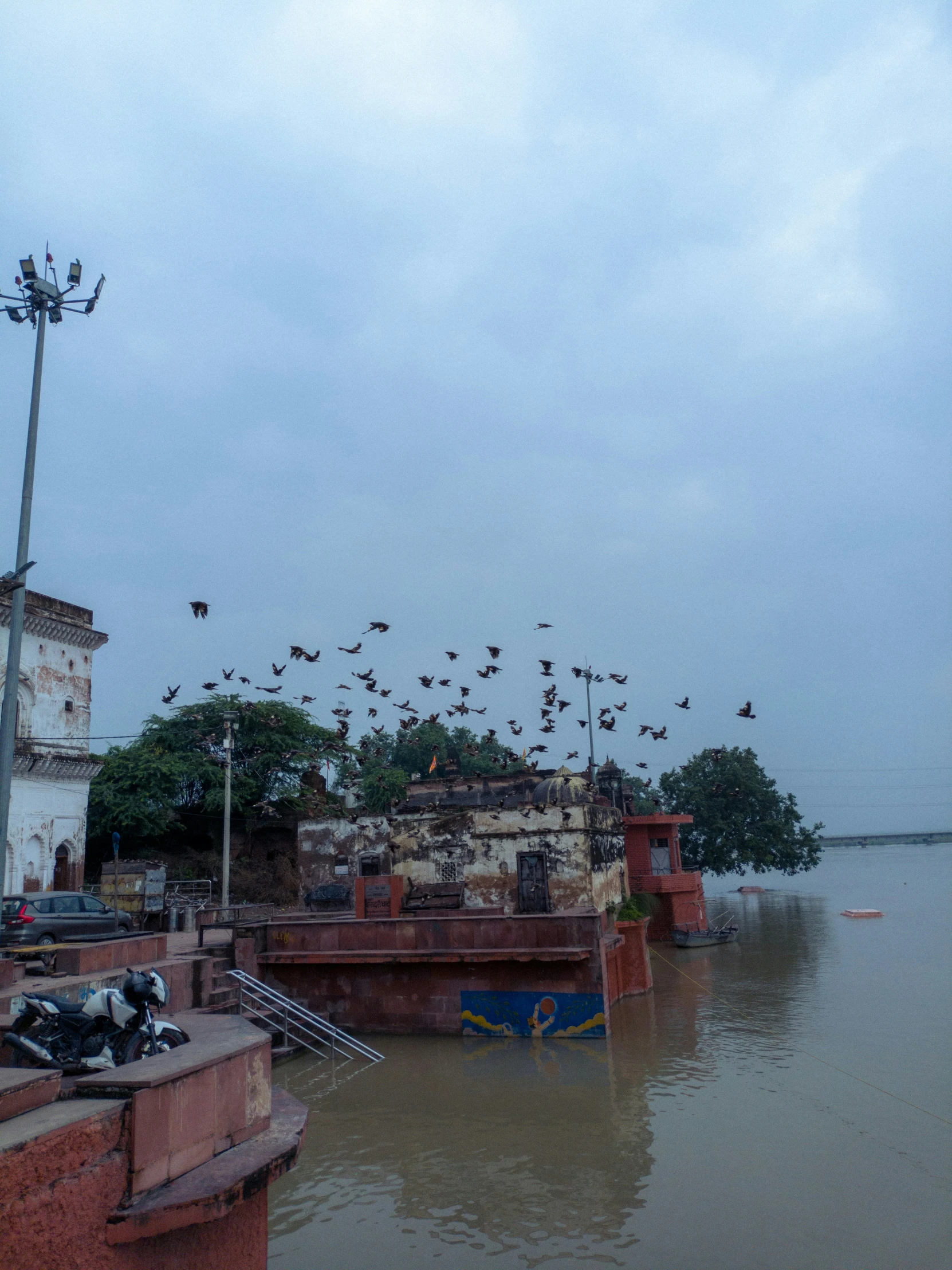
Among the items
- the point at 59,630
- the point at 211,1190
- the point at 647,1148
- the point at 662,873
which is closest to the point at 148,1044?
the point at 211,1190

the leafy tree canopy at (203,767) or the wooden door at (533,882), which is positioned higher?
the leafy tree canopy at (203,767)

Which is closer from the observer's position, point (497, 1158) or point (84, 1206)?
point (84, 1206)

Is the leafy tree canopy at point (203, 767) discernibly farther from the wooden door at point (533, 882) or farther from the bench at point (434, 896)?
the wooden door at point (533, 882)

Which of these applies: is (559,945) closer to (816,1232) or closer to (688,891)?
(816,1232)

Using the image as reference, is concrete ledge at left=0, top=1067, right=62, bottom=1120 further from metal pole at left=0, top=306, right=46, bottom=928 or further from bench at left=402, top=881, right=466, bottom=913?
bench at left=402, top=881, right=466, bottom=913

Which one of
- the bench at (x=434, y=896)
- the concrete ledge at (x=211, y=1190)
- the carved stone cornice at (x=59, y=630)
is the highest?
the carved stone cornice at (x=59, y=630)

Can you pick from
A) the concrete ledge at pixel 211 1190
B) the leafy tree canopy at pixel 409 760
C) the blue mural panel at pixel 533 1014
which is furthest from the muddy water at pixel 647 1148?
the leafy tree canopy at pixel 409 760

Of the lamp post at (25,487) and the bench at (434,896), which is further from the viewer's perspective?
the bench at (434,896)

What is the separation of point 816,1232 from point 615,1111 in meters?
5.05

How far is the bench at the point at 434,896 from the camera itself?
24609 millimetres

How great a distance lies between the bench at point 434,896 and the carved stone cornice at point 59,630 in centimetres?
1556

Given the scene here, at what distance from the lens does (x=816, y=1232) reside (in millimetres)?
9578

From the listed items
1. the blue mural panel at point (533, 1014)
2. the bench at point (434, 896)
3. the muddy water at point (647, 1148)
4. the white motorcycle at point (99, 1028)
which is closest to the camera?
the white motorcycle at point (99, 1028)

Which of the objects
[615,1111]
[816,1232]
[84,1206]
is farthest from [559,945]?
[84,1206]
